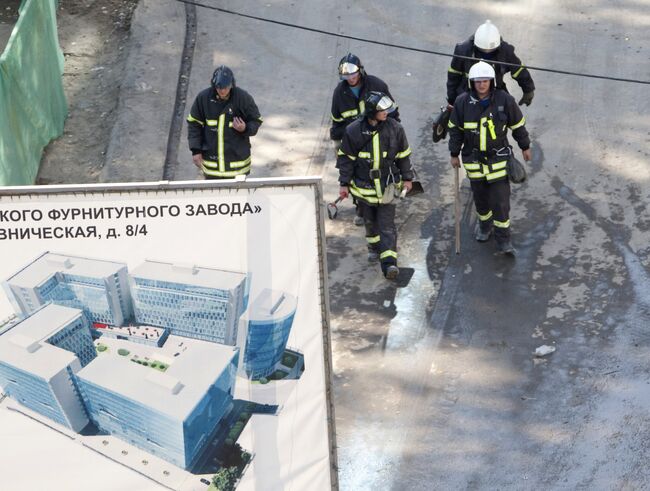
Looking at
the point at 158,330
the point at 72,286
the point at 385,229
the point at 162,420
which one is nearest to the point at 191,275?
the point at 158,330

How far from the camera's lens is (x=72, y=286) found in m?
5.91

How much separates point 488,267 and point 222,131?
266 centimetres

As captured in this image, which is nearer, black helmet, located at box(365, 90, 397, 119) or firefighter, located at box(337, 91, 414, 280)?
black helmet, located at box(365, 90, 397, 119)

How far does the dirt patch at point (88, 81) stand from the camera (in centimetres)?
1306

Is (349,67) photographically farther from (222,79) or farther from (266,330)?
(266,330)

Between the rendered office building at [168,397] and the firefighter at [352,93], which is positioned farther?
the firefighter at [352,93]

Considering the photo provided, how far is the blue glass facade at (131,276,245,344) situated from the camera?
19.2ft

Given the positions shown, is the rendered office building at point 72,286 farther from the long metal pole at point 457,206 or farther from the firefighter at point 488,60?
the firefighter at point 488,60

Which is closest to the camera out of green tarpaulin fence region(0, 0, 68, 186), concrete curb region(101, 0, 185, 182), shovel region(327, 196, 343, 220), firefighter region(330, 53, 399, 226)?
firefighter region(330, 53, 399, 226)

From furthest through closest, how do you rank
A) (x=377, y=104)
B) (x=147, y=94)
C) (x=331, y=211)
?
(x=147, y=94)
(x=331, y=211)
(x=377, y=104)

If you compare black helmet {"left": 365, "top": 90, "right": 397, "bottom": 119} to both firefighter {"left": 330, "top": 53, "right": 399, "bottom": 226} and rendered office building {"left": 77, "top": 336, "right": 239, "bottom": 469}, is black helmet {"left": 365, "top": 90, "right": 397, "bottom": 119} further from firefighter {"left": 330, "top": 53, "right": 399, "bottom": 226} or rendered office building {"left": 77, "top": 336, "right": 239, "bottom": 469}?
rendered office building {"left": 77, "top": 336, "right": 239, "bottom": 469}

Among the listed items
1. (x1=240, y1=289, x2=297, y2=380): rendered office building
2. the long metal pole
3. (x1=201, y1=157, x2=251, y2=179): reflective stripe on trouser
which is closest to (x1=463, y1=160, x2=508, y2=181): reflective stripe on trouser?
the long metal pole

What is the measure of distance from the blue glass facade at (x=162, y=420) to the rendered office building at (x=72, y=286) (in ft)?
1.29

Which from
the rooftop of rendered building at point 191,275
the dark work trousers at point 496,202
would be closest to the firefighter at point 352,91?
the dark work trousers at point 496,202
